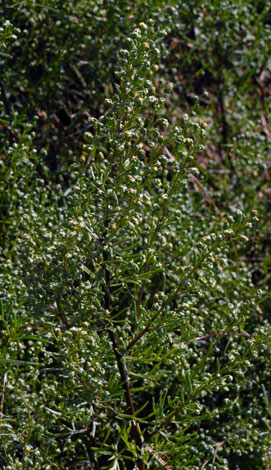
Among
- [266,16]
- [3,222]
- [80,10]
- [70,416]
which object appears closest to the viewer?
[70,416]

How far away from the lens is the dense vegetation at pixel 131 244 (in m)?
1.65

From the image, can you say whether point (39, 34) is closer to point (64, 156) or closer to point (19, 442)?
point (64, 156)

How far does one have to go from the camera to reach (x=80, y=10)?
9.02ft

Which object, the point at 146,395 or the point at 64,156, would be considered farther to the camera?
the point at 64,156

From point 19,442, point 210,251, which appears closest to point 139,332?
point 210,251

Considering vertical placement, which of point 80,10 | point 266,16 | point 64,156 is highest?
point 266,16

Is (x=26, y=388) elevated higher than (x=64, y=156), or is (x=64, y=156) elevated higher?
(x=64, y=156)

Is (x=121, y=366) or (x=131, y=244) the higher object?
(x=131, y=244)

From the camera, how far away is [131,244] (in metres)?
2.10

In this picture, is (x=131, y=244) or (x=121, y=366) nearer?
(x=121, y=366)

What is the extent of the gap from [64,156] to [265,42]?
1.32 m

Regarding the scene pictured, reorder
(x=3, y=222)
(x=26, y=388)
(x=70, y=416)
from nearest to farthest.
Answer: (x=70, y=416) < (x=26, y=388) < (x=3, y=222)

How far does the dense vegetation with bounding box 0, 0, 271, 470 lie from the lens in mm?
1650

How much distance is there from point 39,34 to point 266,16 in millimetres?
1434
